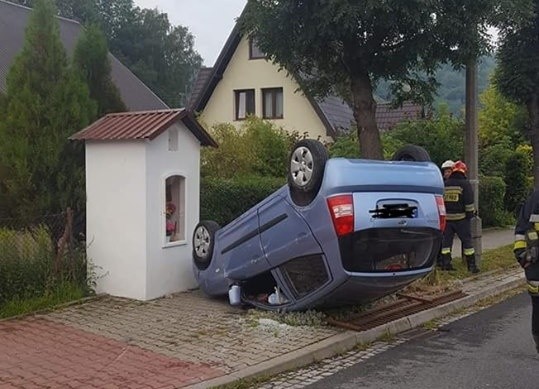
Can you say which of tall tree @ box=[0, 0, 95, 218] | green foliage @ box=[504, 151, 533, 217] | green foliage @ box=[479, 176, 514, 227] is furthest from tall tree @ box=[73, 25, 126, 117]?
green foliage @ box=[504, 151, 533, 217]

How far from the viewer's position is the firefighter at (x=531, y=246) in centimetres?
592

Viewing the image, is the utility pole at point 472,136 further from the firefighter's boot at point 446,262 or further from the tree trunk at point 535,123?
the tree trunk at point 535,123

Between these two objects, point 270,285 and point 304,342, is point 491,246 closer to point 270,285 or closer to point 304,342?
point 270,285

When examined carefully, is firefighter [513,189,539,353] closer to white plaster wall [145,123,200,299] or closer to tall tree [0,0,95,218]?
white plaster wall [145,123,200,299]

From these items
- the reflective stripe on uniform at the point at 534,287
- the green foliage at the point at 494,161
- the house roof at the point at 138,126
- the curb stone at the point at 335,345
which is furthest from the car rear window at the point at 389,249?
the green foliage at the point at 494,161

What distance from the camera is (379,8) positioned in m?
9.65

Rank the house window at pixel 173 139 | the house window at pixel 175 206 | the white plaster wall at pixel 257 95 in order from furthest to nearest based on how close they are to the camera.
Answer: the white plaster wall at pixel 257 95 < the house window at pixel 175 206 < the house window at pixel 173 139

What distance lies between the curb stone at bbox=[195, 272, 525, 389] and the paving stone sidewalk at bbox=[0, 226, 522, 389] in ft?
0.04

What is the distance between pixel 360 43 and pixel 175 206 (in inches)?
149

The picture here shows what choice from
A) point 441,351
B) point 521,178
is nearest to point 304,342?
point 441,351

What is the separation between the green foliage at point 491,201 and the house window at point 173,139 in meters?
11.8

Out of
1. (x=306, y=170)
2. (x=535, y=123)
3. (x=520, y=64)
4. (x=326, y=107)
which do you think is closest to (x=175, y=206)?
(x=306, y=170)

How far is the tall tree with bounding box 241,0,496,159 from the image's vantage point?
10.0 meters

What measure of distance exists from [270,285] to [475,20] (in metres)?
4.93
